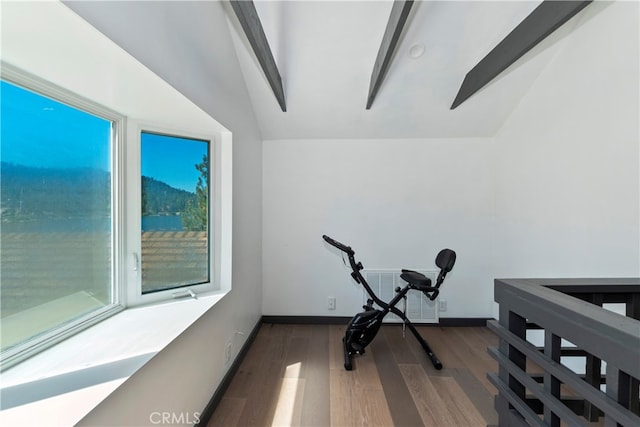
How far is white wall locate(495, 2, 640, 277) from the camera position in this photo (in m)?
1.55

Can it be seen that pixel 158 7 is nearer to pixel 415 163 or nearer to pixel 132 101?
pixel 132 101

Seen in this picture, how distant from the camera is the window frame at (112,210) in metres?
0.95

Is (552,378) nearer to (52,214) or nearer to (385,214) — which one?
(52,214)

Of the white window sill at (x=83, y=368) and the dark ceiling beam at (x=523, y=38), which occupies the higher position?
the dark ceiling beam at (x=523, y=38)

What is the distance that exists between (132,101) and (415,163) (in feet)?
8.52

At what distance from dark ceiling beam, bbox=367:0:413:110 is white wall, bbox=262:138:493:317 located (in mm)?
879

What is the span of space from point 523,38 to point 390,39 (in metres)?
0.99

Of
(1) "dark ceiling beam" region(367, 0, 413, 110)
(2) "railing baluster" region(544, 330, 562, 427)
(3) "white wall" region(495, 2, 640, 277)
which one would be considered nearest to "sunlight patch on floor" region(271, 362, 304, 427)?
(2) "railing baluster" region(544, 330, 562, 427)

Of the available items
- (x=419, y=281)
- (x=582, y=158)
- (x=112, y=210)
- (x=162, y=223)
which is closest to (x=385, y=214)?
(x=419, y=281)

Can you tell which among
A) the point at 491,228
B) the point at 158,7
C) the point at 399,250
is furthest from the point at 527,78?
the point at 158,7

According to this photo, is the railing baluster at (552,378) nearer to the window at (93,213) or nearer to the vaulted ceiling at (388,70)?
the window at (93,213)

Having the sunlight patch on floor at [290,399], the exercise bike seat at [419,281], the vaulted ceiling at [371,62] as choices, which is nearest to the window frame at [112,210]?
the vaulted ceiling at [371,62]

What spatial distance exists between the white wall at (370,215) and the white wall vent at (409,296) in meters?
0.11

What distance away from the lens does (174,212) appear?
1738 mm
